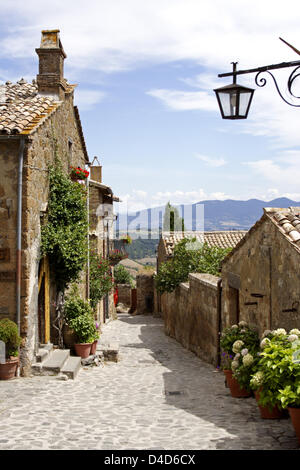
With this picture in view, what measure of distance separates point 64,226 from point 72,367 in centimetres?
355

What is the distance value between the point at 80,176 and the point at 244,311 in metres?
6.77

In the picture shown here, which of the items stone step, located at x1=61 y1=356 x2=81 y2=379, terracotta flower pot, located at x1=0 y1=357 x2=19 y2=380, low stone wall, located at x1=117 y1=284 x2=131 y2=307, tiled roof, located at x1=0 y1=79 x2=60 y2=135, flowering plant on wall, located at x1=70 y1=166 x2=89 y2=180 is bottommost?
low stone wall, located at x1=117 y1=284 x2=131 y2=307

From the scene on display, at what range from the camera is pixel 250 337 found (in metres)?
8.43

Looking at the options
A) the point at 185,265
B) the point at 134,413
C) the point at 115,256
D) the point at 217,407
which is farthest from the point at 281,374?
the point at 115,256

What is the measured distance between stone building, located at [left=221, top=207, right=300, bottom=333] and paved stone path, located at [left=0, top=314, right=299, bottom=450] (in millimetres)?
1578

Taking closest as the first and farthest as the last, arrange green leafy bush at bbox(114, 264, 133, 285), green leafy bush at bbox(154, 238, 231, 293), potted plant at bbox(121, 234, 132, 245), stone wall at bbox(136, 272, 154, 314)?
1. green leafy bush at bbox(154, 238, 231, 293)
2. potted plant at bbox(121, 234, 132, 245)
3. stone wall at bbox(136, 272, 154, 314)
4. green leafy bush at bbox(114, 264, 133, 285)

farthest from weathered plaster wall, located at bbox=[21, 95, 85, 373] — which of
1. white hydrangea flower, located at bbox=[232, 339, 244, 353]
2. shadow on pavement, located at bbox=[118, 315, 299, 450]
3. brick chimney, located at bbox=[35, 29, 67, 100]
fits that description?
white hydrangea flower, located at bbox=[232, 339, 244, 353]

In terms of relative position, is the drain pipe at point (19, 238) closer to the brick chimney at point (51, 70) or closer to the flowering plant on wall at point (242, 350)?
the brick chimney at point (51, 70)

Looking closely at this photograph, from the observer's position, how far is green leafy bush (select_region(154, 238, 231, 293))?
19.9m

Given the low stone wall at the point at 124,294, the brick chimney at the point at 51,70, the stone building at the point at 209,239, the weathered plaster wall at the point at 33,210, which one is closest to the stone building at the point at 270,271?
the weathered plaster wall at the point at 33,210

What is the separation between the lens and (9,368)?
9.95 metres

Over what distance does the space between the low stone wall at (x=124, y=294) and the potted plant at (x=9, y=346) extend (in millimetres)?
26561

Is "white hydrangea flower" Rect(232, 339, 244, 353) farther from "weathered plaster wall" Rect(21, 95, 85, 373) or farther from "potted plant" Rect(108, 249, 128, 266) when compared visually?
"potted plant" Rect(108, 249, 128, 266)

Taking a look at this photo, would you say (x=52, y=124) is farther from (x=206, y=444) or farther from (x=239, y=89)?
(x=206, y=444)
